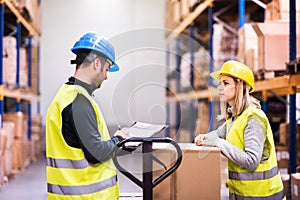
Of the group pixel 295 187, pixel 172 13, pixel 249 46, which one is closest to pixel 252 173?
pixel 295 187

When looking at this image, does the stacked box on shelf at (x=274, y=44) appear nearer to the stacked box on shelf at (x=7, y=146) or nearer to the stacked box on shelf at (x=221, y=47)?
the stacked box on shelf at (x=221, y=47)

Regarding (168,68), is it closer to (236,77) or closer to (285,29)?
(236,77)

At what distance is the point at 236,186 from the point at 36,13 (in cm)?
847

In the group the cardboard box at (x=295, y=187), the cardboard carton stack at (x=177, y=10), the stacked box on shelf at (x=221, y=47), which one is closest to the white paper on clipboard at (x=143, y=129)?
the cardboard box at (x=295, y=187)

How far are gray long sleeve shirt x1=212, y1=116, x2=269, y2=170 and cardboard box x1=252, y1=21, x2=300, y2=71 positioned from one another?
2.54m

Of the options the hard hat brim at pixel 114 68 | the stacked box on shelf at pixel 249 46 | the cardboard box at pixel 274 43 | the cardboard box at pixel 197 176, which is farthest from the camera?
the stacked box on shelf at pixel 249 46

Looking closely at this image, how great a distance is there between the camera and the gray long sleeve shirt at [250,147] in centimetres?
261

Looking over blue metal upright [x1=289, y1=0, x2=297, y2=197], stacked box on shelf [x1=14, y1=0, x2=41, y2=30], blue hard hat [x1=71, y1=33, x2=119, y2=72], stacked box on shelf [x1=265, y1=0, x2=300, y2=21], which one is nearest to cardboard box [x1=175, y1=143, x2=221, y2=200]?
blue hard hat [x1=71, y1=33, x2=119, y2=72]

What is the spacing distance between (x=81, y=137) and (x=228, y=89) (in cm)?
98

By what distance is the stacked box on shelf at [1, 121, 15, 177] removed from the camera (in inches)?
241

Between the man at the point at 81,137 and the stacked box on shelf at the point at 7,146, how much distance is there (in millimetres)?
3737

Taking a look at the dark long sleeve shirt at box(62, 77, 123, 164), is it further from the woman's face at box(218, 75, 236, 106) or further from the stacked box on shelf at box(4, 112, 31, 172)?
the stacked box on shelf at box(4, 112, 31, 172)

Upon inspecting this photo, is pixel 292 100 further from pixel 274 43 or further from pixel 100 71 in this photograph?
pixel 100 71

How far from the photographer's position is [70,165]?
2455 mm
